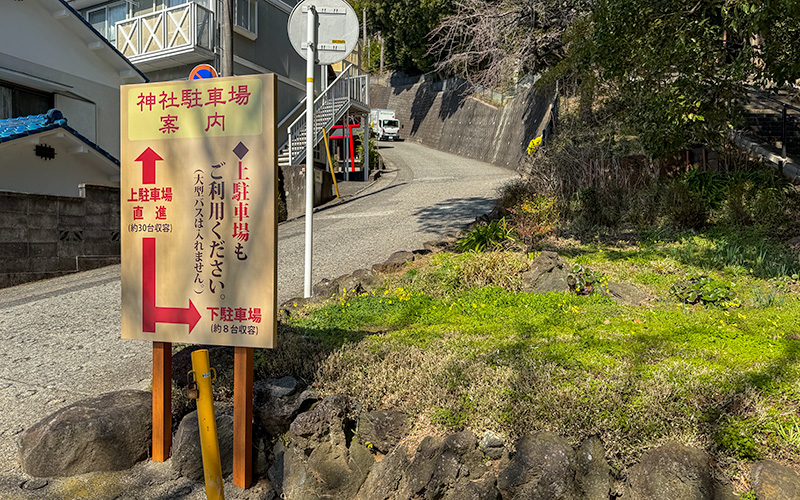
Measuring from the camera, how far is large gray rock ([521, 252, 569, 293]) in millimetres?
5367

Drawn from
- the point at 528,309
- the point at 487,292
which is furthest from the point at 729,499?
the point at 487,292

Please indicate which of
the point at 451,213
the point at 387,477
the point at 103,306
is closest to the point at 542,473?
the point at 387,477

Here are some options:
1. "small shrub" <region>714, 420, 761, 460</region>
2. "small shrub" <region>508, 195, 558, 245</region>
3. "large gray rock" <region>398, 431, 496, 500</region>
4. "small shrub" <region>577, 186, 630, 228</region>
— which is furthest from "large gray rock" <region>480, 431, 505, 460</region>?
"small shrub" <region>577, 186, 630, 228</region>

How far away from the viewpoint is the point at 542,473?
255 centimetres

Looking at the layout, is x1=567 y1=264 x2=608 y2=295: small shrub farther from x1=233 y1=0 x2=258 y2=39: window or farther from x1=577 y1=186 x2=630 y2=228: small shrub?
x1=233 y1=0 x2=258 y2=39: window

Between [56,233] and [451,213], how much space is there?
7.10m

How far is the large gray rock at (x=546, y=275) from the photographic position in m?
5.37

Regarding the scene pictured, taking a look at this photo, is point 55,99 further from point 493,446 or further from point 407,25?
point 407,25

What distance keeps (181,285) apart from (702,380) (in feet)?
9.74

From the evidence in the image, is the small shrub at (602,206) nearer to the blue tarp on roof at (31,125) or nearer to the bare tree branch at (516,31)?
the bare tree branch at (516,31)

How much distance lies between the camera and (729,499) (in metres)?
2.44

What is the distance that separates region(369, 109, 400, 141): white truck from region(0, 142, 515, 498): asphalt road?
826 inches

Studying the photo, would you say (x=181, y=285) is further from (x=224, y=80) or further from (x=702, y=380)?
Result: (x=702, y=380)

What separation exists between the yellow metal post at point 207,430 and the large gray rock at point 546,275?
347 cm
